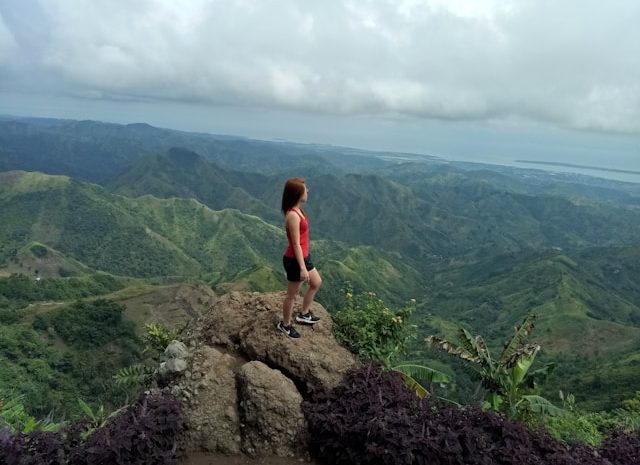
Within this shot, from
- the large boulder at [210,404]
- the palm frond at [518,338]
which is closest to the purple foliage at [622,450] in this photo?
the palm frond at [518,338]

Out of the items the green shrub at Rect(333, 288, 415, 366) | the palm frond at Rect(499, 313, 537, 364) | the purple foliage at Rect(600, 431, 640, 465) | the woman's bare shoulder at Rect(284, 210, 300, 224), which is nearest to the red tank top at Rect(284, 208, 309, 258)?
the woman's bare shoulder at Rect(284, 210, 300, 224)

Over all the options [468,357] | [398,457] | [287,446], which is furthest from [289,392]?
[468,357]

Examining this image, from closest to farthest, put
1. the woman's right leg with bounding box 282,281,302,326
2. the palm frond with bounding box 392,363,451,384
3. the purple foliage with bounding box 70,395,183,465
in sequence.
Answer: the purple foliage with bounding box 70,395,183,465 → the woman's right leg with bounding box 282,281,302,326 → the palm frond with bounding box 392,363,451,384

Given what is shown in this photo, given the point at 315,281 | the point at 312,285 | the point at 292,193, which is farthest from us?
the point at 312,285

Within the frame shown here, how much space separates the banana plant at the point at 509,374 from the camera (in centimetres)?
1183

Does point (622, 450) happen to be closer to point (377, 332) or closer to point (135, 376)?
point (377, 332)

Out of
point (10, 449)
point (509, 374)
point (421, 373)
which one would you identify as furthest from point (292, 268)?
point (509, 374)

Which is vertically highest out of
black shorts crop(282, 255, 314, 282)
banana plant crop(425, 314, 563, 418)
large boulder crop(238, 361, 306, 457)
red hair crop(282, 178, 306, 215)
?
red hair crop(282, 178, 306, 215)

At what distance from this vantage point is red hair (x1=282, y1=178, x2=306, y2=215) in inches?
344

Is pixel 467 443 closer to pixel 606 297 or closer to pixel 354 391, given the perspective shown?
pixel 354 391

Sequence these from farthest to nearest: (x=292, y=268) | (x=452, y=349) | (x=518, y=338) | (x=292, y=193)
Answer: (x=518, y=338), (x=452, y=349), (x=292, y=268), (x=292, y=193)

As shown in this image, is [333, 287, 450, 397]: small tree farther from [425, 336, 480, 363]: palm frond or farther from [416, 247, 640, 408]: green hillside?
[416, 247, 640, 408]: green hillside

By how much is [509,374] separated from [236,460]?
7.91m

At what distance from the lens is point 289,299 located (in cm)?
938
